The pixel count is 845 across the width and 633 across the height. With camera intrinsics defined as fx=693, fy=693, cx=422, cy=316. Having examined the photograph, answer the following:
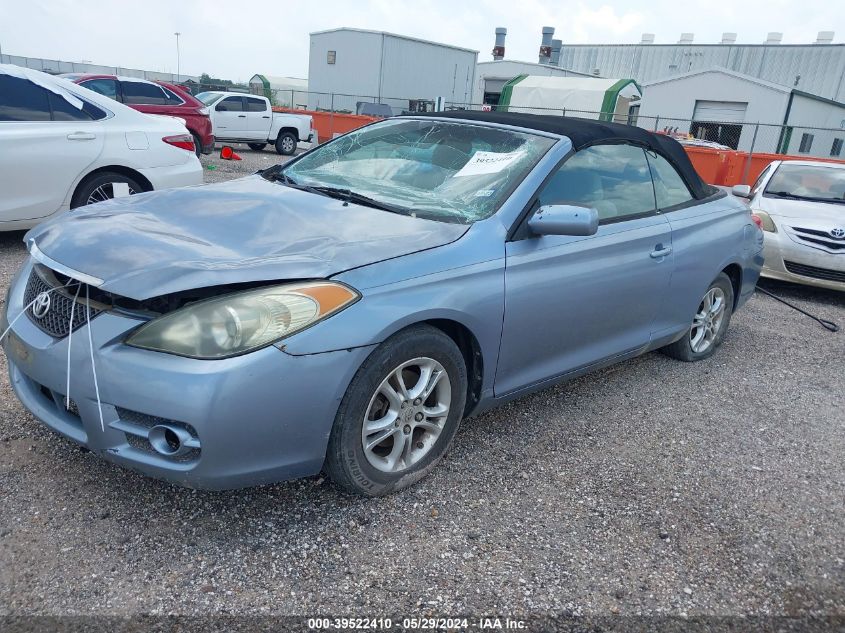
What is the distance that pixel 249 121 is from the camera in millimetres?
18344

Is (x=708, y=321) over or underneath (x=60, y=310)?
underneath

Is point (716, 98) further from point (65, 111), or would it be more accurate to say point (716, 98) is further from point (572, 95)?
point (65, 111)

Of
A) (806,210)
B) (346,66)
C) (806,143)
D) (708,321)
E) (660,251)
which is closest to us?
(660,251)

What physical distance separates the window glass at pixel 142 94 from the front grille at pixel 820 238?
11640 mm

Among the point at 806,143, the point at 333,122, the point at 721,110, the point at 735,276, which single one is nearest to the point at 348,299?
the point at 735,276

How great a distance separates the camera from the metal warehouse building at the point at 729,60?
39.5 meters

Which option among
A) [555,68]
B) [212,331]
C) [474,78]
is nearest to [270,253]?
[212,331]

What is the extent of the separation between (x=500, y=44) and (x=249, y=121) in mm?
36602

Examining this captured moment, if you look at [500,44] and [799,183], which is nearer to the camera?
[799,183]

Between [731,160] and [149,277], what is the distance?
17.1 metres

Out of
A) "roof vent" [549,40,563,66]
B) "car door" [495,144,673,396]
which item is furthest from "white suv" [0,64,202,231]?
"roof vent" [549,40,563,66]

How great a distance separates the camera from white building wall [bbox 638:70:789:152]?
29.5 m

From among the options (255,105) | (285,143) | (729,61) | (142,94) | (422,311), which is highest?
(729,61)

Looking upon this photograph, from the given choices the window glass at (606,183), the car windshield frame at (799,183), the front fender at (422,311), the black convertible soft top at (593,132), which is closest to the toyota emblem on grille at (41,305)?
the front fender at (422,311)
